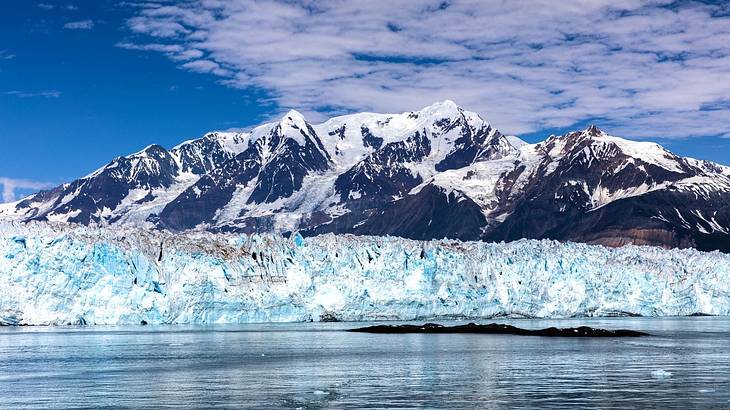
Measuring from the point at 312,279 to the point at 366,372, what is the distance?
58.0 metres

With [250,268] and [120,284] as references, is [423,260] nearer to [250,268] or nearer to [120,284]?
[250,268]

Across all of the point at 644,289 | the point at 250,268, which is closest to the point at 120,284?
the point at 250,268

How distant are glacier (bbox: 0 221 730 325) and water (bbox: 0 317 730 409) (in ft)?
Answer: 42.0

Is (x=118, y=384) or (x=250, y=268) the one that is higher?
(x=250, y=268)

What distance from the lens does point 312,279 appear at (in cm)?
10625

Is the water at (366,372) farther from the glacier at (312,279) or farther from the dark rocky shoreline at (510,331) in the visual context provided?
the glacier at (312,279)

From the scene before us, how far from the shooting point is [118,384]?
4359 cm

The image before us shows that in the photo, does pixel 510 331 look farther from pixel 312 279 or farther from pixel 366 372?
pixel 366 372

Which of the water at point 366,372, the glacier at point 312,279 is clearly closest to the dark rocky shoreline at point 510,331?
the water at point 366,372

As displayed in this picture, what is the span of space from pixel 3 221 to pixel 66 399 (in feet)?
222

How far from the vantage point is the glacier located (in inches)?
3701

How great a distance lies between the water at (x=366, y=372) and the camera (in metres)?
36.5

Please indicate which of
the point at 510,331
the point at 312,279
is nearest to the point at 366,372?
the point at 510,331

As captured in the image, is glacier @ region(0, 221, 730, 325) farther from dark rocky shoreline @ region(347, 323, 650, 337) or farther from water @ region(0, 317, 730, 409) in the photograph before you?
water @ region(0, 317, 730, 409)
